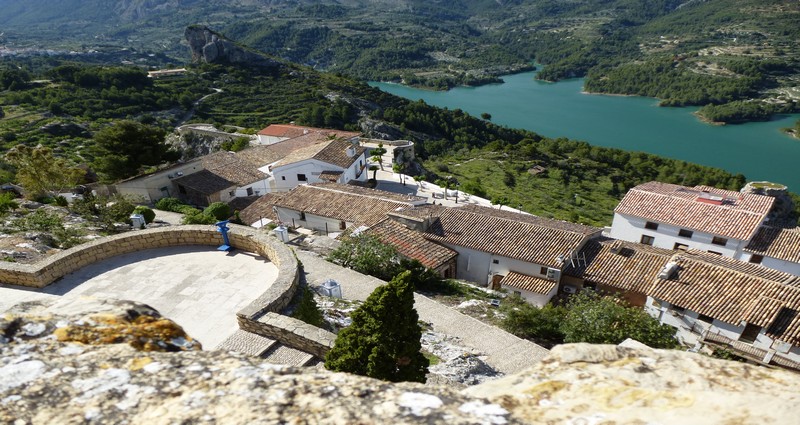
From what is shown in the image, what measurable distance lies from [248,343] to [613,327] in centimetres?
1000

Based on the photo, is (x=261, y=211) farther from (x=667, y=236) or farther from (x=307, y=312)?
(x=667, y=236)

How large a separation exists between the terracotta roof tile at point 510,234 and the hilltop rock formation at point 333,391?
1718cm

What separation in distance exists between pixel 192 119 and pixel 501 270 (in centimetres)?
6037

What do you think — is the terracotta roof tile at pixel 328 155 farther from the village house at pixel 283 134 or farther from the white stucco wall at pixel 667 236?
the white stucco wall at pixel 667 236

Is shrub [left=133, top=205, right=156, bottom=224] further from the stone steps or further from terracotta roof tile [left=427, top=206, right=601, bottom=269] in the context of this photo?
terracotta roof tile [left=427, top=206, right=601, bottom=269]

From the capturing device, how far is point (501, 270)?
20.9m

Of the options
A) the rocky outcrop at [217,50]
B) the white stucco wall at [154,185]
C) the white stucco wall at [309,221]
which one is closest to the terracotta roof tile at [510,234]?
the white stucco wall at [309,221]

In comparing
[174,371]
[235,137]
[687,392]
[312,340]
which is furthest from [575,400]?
[235,137]

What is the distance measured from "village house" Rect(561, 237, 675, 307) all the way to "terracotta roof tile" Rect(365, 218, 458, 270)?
5.69 meters

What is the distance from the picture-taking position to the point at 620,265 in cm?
1991

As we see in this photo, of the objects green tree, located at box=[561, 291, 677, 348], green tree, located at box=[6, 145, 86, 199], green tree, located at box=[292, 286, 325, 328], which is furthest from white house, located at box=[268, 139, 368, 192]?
green tree, located at box=[561, 291, 677, 348]

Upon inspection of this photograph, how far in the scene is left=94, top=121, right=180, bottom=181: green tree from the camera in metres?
27.2

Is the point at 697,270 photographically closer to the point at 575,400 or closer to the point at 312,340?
the point at 312,340

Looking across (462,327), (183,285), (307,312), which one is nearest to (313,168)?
(462,327)
